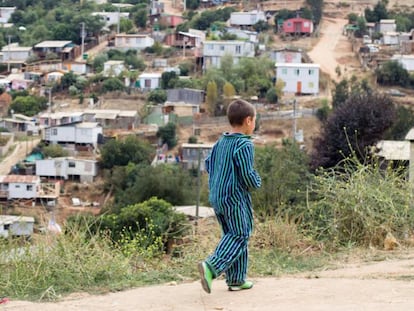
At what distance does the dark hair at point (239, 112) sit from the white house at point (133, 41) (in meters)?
36.5

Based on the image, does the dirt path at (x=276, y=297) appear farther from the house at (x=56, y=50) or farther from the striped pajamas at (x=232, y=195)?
the house at (x=56, y=50)

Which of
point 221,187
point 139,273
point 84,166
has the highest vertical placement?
point 221,187

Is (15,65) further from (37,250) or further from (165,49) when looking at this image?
(37,250)

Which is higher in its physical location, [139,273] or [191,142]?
[139,273]

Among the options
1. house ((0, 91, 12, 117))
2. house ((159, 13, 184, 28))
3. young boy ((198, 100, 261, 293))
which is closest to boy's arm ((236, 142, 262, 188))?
young boy ((198, 100, 261, 293))

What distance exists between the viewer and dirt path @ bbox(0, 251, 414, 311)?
124 inches

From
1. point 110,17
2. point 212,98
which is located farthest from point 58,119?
point 110,17

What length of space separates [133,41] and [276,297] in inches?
1464

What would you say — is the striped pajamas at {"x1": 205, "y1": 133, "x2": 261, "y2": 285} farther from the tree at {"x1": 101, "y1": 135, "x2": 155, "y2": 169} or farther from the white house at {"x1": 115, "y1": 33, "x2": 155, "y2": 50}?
the white house at {"x1": 115, "y1": 33, "x2": 155, "y2": 50}

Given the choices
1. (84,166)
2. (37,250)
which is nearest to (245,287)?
(37,250)

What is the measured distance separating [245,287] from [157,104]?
28.5 meters

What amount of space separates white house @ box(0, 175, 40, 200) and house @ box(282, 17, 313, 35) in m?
20.9

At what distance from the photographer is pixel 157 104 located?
3180 cm

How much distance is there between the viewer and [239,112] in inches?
133
